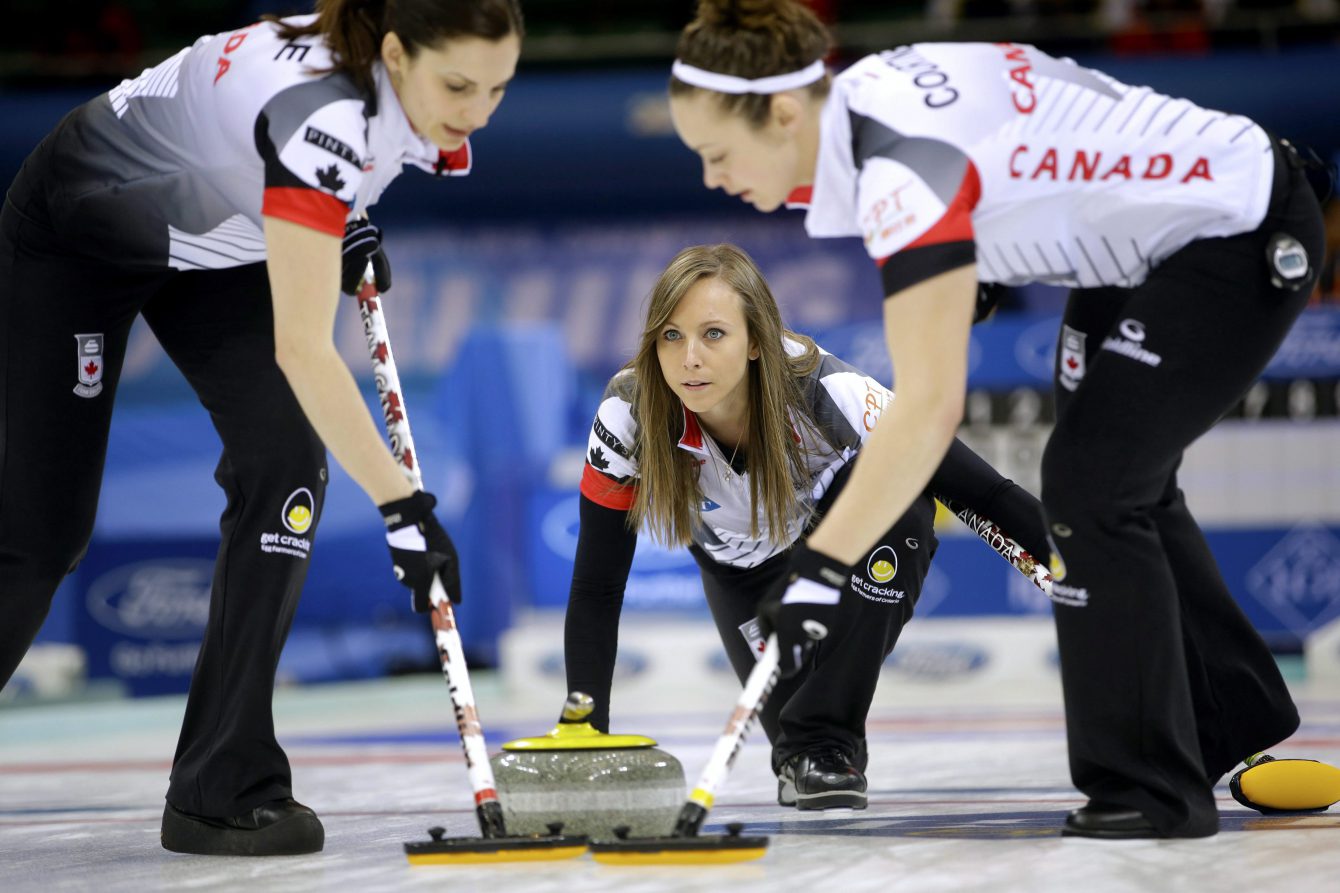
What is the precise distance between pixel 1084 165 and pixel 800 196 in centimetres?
46

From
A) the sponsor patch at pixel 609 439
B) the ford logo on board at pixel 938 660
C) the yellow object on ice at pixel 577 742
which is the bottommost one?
the ford logo on board at pixel 938 660

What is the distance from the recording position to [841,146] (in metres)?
2.35

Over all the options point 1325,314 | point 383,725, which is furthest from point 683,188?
point 383,725

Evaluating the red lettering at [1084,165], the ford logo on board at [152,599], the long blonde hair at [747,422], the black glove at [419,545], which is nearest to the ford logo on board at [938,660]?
the ford logo on board at [152,599]

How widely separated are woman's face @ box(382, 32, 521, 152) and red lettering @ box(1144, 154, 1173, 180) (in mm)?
1035

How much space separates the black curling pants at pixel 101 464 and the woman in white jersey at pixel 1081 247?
948 mm

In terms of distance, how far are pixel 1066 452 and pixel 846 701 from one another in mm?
993

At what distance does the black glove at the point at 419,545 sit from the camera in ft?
8.30

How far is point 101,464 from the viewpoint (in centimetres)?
283

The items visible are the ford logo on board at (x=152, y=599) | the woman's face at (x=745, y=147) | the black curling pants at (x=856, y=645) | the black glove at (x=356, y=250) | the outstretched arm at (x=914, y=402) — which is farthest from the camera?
the ford logo on board at (x=152, y=599)

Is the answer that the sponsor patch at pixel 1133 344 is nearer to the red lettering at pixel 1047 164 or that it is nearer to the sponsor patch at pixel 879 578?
the red lettering at pixel 1047 164

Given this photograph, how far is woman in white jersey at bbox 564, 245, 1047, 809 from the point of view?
3125mm

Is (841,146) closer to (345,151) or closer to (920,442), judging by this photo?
(920,442)

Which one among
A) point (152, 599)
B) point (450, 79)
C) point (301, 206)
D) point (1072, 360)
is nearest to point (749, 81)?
point (450, 79)
